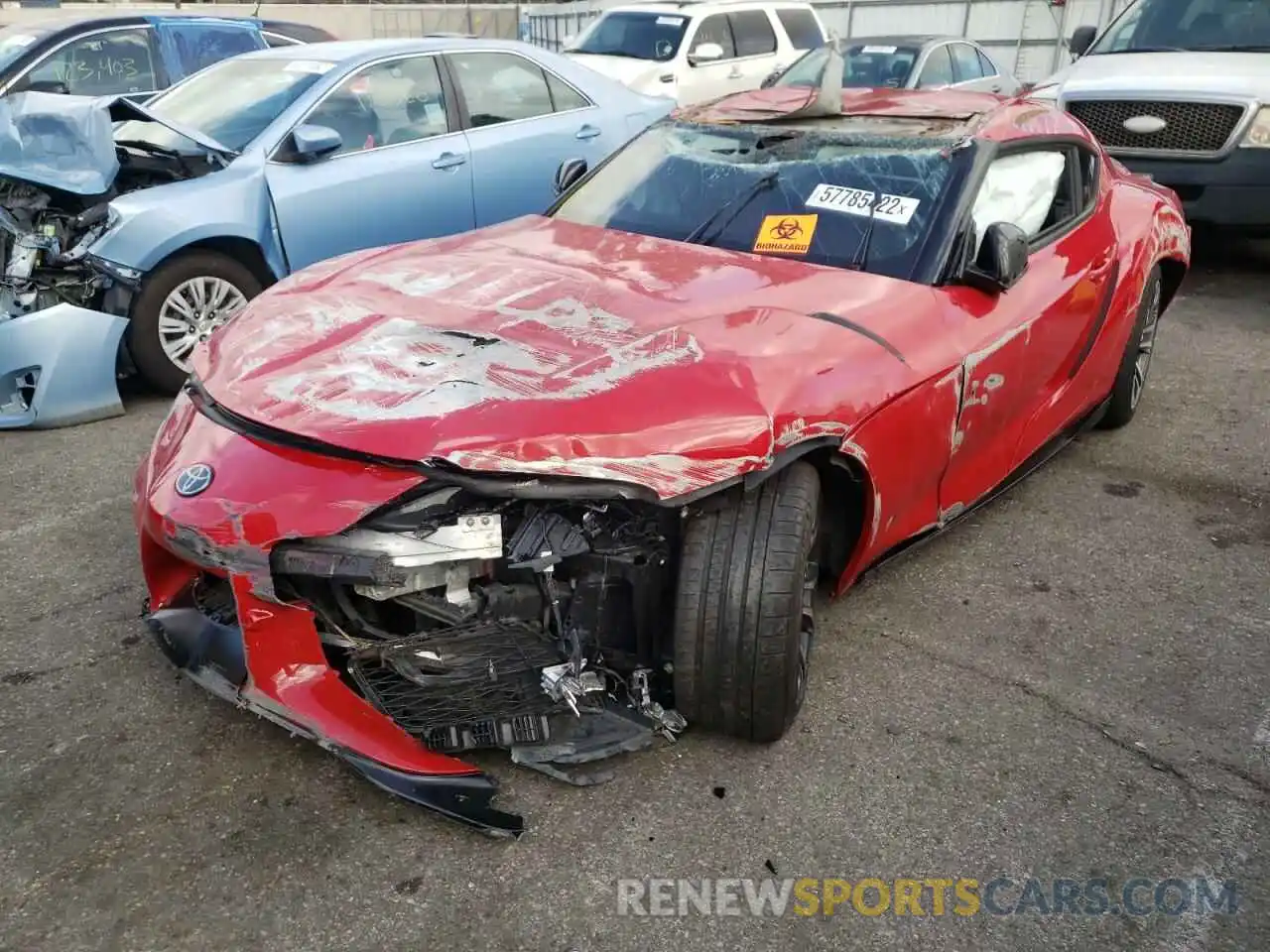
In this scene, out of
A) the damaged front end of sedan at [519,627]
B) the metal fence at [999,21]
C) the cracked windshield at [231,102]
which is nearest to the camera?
the damaged front end of sedan at [519,627]

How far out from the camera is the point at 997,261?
10.0 ft

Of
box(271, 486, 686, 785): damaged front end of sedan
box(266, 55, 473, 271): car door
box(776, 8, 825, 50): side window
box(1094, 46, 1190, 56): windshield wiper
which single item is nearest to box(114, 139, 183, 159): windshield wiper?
box(266, 55, 473, 271): car door

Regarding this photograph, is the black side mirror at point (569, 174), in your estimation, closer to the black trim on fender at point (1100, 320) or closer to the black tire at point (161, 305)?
the black tire at point (161, 305)

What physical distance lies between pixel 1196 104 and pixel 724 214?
473 cm

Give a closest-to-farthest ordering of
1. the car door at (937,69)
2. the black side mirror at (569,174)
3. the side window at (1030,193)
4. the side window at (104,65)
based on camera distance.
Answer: the side window at (1030,193)
the black side mirror at (569,174)
the side window at (104,65)
the car door at (937,69)

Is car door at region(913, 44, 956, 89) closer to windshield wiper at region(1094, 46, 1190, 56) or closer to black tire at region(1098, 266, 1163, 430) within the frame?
windshield wiper at region(1094, 46, 1190, 56)

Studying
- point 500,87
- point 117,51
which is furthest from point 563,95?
point 117,51

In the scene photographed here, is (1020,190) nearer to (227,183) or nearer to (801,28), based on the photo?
(227,183)

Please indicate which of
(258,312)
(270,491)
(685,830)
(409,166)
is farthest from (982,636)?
(409,166)

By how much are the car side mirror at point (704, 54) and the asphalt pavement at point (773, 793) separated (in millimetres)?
7497

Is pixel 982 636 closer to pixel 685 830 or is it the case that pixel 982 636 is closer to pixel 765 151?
pixel 685 830

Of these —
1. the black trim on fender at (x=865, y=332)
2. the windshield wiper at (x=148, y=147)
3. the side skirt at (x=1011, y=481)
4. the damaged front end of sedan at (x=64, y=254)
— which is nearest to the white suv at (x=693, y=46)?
the windshield wiper at (x=148, y=147)

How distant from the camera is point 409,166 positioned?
5.42 meters

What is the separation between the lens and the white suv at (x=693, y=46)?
9750 millimetres
